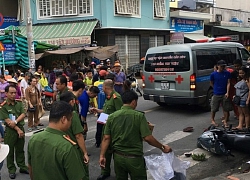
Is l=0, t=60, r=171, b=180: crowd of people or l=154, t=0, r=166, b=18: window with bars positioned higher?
l=154, t=0, r=166, b=18: window with bars

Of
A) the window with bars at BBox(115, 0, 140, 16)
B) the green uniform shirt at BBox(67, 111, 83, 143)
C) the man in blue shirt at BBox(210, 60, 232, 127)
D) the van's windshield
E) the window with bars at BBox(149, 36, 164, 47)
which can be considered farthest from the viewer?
the window with bars at BBox(149, 36, 164, 47)

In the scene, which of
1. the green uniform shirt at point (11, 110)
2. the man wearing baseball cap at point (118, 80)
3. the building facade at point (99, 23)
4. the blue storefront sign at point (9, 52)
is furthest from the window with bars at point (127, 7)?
the green uniform shirt at point (11, 110)

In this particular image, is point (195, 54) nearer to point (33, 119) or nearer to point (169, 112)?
point (169, 112)

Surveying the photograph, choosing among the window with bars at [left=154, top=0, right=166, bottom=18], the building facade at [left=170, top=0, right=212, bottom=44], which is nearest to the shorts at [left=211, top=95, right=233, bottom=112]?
the window with bars at [left=154, top=0, right=166, bottom=18]

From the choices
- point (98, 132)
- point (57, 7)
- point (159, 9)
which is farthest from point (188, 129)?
point (159, 9)

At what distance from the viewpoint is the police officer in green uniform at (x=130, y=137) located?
3361mm

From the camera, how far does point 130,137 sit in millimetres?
3379

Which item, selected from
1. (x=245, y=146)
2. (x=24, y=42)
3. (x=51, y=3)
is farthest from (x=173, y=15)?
(x=245, y=146)

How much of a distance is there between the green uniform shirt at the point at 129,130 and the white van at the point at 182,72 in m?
5.22

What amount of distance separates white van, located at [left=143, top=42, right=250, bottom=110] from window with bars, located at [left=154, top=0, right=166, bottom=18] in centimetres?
1169

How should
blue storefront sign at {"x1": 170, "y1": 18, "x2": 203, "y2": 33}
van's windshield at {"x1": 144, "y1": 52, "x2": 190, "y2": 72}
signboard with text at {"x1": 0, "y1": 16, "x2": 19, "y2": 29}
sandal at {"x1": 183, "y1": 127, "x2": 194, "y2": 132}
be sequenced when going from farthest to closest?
blue storefront sign at {"x1": 170, "y1": 18, "x2": 203, "y2": 33} < signboard with text at {"x1": 0, "y1": 16, "x2": 19, "y2": 29} < van's windshield at {"x1": 144, "y1": 52, "x2": 190, "y2": 72} < sandal at {"x1": 183, "y1": 127, "x2": 194, "y2": 132}

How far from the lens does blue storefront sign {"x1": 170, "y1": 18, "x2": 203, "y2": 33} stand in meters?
22.2

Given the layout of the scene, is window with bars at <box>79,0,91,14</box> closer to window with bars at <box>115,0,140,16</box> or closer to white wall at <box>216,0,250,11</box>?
window with bars at <box>115,0,140,16</box>

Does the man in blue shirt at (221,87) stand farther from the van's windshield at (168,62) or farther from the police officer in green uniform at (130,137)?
the police officer in green uniform at (130,137)
